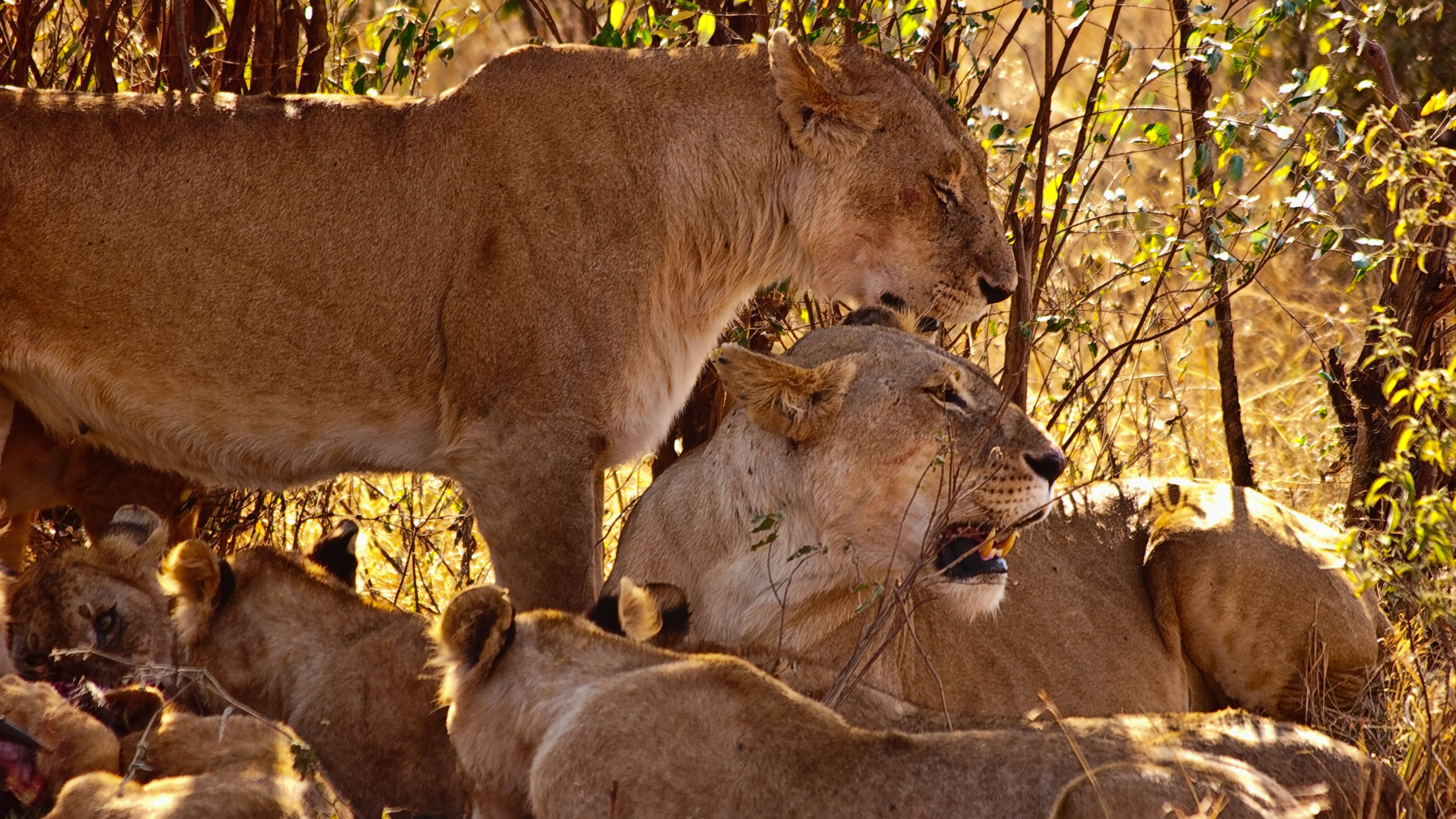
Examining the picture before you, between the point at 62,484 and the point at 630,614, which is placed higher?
the point at 630,614

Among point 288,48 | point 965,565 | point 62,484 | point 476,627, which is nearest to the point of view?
point 476,627

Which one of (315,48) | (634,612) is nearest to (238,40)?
(315,48)

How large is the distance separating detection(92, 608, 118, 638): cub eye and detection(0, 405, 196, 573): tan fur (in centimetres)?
73

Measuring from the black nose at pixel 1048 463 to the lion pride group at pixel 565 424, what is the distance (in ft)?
0.04

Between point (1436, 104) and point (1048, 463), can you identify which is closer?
point (1048, 463)

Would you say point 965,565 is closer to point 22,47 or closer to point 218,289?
point 218,289

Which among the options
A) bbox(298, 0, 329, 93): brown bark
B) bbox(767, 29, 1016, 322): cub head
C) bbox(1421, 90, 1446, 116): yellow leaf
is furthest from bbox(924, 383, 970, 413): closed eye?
bbox(298, 0, 329, 93): brown bark

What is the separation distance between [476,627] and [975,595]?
153cm

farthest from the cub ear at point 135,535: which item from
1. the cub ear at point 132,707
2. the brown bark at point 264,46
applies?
the brown bark at point 264,46

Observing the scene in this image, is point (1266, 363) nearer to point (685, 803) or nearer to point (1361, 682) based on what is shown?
point (1361, 682)

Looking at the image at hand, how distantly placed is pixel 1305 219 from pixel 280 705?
3.19 metres

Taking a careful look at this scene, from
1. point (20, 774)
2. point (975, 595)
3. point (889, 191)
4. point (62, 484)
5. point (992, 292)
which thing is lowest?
point (20, 774)

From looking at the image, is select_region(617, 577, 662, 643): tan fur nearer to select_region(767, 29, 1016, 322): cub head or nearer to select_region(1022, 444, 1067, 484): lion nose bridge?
select_region(1022, 444, 1067, 484): lion nose bridge

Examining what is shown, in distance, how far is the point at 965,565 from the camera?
4227 millimetres
